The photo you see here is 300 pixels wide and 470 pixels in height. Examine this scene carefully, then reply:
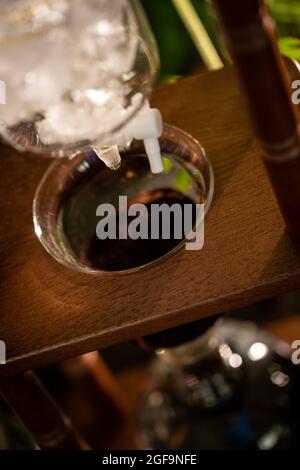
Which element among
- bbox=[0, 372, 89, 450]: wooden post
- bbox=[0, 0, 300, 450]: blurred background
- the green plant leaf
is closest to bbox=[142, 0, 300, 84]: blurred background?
bbox=[0, 0, 300, 450]: blurred background

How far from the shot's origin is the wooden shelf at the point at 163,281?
0.63 m

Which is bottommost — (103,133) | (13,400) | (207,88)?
(13,400)

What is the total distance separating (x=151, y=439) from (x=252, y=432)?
7.0 inches

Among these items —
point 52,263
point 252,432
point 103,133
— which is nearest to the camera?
point 103,133

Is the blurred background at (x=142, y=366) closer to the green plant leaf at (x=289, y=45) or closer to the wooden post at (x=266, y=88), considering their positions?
the green plant leaf at (x=289, y=45)

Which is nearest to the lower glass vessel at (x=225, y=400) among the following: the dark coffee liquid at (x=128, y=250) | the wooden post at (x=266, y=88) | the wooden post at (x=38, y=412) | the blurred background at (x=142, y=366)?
the blurred background at (x=142, y=366)

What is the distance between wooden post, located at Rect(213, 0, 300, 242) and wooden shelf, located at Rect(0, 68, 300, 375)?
67 mm

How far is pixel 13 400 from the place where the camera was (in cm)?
77

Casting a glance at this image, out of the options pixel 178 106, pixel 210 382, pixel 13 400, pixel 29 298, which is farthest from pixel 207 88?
pixel 210 382

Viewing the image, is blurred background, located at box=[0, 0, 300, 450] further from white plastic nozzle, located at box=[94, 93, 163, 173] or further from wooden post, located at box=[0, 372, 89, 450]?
white plastic nozzle, located at box=[94, 93, 163, 173]

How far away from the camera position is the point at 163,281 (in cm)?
65

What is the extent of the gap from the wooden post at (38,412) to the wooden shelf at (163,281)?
0.36 feet

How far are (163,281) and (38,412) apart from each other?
0.89ft

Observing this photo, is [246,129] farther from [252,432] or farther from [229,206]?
[252,432]
